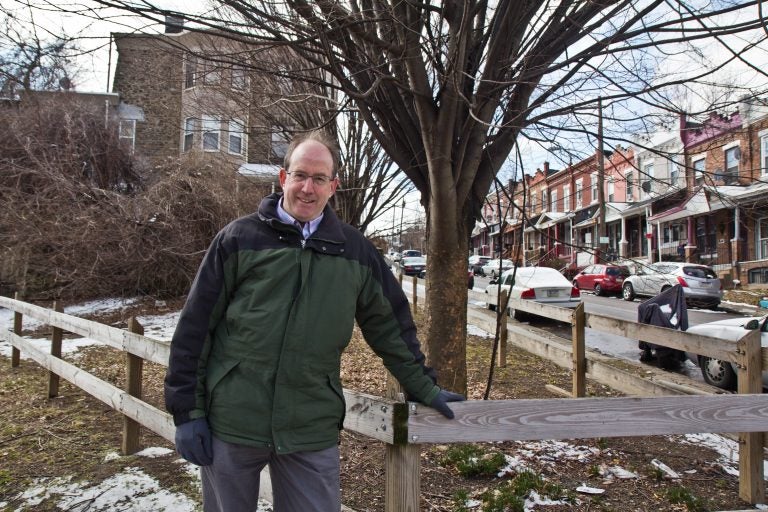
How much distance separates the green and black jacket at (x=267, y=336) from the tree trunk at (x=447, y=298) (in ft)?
7.28

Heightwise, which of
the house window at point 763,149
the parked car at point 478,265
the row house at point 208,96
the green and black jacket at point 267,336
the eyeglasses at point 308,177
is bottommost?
→ the green and black jacket at point 267,336

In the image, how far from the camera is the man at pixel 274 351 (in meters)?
1.79

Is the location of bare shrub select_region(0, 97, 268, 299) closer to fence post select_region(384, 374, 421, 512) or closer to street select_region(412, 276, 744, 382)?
street select_region(412, 276, 744, 382)

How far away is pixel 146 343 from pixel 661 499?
12.3ft

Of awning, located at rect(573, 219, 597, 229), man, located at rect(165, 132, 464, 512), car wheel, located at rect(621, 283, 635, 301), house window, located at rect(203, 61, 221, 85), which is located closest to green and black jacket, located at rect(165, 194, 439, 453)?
man, located at rect(165, 132, 464, 512)

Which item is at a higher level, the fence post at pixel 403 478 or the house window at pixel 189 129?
the house window at pixel 189 129

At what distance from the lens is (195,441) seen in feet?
5.85

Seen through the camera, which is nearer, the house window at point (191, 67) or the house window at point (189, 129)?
the house window at point (191, 67)

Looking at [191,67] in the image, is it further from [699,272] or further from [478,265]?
[478,265]

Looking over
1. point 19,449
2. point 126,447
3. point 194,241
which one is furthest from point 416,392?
point 194,241

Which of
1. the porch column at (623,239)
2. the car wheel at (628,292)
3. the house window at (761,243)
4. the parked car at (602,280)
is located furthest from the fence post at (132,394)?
the porch column at (623,239)

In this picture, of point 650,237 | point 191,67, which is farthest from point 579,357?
point 650,237

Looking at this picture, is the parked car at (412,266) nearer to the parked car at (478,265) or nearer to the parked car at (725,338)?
the parked car at (478,265)

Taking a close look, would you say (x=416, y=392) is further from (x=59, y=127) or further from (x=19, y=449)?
(x=59, y=127)
